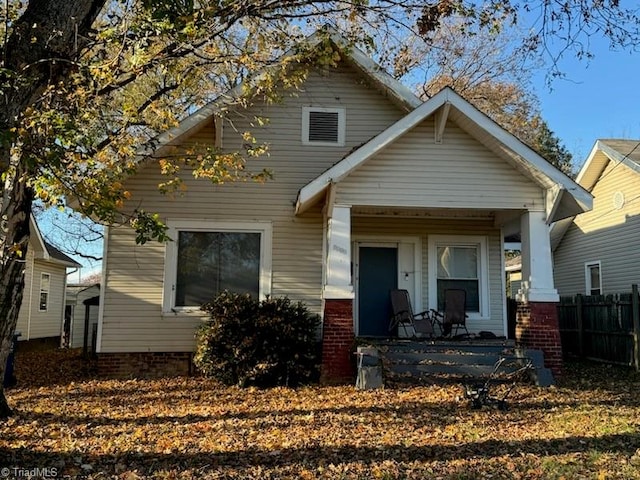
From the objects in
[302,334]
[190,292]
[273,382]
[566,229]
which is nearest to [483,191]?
[302,334]

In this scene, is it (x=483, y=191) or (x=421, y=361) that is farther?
(x=483, y=191)

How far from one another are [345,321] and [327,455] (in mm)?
3877

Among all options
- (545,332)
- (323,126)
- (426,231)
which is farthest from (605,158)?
(323,126)

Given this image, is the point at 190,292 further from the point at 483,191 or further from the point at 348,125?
the point at 483,191

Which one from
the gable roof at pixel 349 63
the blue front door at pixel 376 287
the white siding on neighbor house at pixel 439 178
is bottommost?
the blue front door at pixel 376 287

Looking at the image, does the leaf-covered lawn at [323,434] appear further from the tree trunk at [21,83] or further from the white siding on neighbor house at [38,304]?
the white siding on neighbor house at [38,304]

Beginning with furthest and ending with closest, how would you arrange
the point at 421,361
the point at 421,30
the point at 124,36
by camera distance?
the point at 421,361 → the point at 421,30 → the point at 124,36

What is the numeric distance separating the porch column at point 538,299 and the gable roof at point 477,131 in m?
0.55

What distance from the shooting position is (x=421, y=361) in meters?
8.78

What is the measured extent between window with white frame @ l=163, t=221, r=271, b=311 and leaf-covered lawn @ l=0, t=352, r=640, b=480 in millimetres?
2366

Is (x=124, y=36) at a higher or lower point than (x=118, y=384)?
higher

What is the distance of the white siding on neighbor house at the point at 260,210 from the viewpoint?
34.6 ft

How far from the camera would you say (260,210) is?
10906 mm

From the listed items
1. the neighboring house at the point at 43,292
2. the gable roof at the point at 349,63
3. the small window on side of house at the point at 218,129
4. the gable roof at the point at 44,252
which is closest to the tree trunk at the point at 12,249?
the gable roof at the point at 349,63
